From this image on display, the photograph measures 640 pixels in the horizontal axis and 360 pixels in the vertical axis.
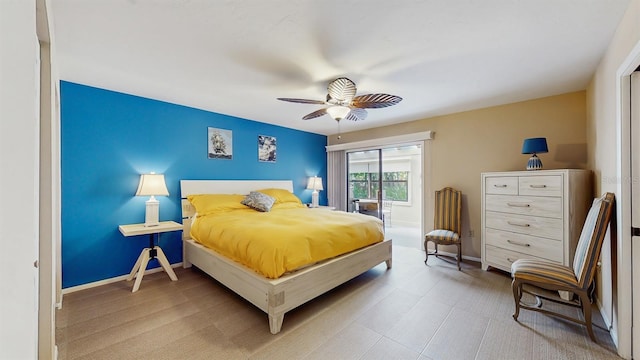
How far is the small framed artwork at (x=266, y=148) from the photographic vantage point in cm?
Result: 458

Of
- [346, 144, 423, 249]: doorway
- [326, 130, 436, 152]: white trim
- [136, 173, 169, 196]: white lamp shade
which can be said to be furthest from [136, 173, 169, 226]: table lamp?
[346, 144, 423, 249]: doorway

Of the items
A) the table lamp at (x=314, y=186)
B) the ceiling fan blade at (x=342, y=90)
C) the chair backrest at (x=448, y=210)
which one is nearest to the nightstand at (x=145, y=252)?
the ceiling fan blade at (x=342, y=90)

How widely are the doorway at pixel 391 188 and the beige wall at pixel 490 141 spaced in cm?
82

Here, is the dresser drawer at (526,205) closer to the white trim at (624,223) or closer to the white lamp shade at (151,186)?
the white trim at (624,223)

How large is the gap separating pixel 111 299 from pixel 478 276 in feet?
13.6

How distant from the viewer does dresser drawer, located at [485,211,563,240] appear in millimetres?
2668

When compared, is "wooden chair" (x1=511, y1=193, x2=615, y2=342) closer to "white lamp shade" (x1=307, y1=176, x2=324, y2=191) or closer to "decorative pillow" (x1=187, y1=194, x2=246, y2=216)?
"decorative pillow" (x1=187, y1=194, x2=246, y2=216)

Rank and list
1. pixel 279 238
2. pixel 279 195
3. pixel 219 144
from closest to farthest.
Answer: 1. pixel 279 238
2. pixel 219 144
3. pixel 279 195

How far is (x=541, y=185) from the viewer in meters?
2.78

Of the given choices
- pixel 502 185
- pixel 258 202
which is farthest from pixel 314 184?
pixel 502 185

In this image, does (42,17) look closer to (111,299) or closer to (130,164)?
(130,164)

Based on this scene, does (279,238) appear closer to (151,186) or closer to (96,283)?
(151,186)

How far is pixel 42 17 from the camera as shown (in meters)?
1.18

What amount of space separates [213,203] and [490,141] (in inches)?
161
